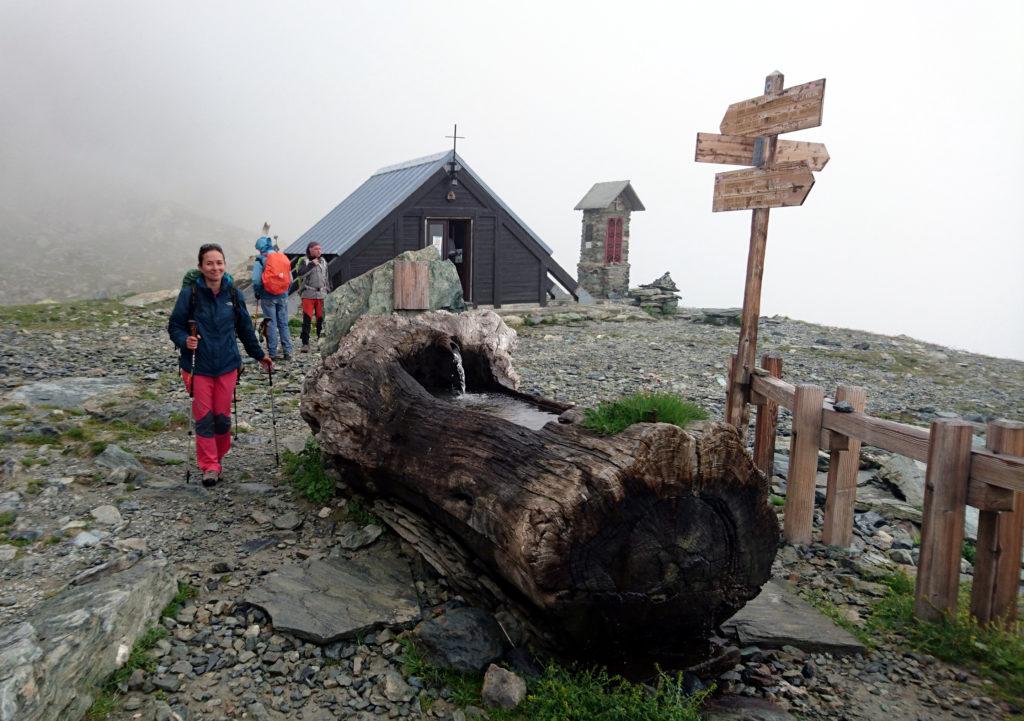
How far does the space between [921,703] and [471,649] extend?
2689 mm

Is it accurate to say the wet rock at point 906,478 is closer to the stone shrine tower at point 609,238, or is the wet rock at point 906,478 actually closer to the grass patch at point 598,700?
the grass patch at point 598,700

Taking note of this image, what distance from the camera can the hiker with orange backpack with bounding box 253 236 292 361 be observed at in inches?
502

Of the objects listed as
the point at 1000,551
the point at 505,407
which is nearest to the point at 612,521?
the point at 505,407

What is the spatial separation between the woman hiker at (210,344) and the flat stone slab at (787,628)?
5003 millimetres

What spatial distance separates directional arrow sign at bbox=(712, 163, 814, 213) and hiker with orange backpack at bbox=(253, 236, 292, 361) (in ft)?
27.2

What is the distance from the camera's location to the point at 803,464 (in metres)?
6.16

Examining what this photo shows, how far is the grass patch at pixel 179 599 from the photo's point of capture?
4648 mm

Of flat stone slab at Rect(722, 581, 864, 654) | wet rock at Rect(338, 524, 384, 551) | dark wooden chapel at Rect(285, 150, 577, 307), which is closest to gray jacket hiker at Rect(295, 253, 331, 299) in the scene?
dark wooden chapel at Rect(285, 150, 577, 307)

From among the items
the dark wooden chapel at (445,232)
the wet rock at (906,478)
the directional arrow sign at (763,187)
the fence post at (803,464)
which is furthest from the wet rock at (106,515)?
the dark wooden chapel at (445,232)

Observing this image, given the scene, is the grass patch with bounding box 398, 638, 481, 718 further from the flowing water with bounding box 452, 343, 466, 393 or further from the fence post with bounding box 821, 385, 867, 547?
the fence post with bounding box 821, 385, 867, 547

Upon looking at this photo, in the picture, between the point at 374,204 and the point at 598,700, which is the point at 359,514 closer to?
the point at 598,700

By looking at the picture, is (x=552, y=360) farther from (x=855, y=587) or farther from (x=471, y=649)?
(x=471, y=649)

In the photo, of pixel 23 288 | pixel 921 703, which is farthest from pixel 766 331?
pixel 23 288

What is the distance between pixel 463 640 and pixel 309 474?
3.11 m
